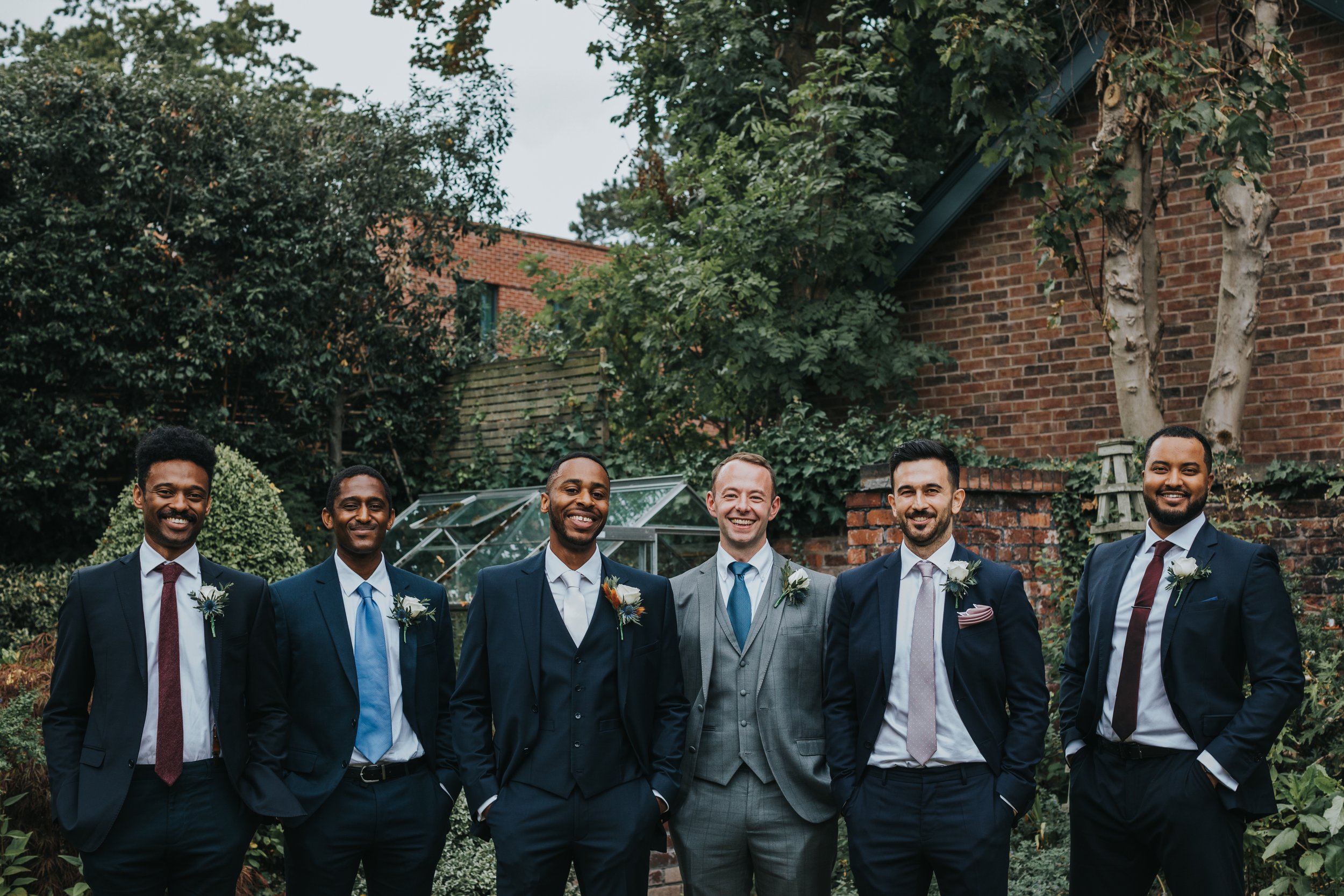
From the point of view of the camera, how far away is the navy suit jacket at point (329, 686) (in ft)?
12.9

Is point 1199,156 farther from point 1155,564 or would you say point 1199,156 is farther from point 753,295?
point 1155,564

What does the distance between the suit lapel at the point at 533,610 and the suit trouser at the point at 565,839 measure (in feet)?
1.14

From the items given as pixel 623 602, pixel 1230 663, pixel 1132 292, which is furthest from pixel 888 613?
pixel 1132 292

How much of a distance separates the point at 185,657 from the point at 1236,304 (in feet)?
25.3

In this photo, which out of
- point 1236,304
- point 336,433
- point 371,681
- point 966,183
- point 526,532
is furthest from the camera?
point 336,433

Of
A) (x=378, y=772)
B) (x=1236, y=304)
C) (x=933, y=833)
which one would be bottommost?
(x=933, y=833)

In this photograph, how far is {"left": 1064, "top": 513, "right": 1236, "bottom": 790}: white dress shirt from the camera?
384 centimetres

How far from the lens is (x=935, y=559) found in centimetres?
402

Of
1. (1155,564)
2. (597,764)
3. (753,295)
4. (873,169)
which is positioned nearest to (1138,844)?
(1155,564)

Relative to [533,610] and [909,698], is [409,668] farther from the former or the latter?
[909,698]

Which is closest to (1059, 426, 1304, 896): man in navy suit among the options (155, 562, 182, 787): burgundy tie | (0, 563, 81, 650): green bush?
(155, 562, 182, 787): burgundy tie

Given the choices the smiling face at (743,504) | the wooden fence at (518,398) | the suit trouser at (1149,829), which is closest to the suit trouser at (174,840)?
the smiling face at (743,504)

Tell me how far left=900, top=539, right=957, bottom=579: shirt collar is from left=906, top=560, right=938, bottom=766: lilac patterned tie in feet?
0.08

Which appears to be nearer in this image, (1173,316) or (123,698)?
(123,698)
